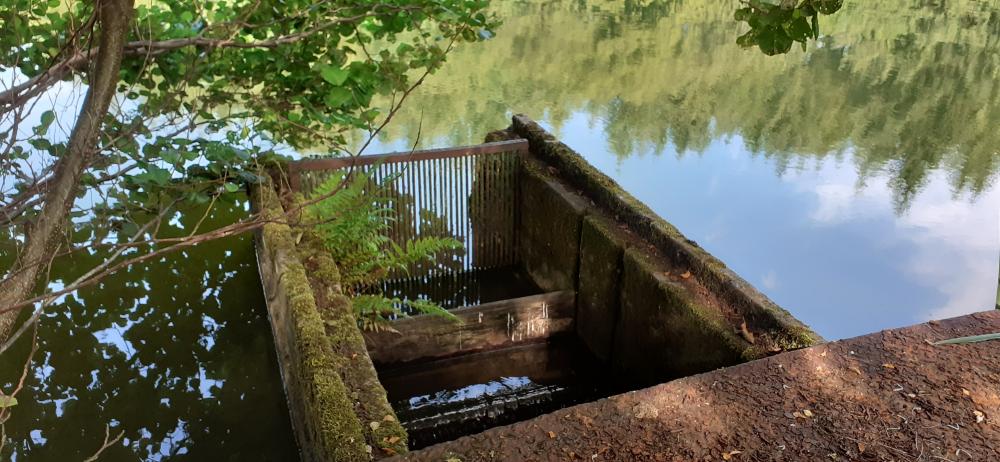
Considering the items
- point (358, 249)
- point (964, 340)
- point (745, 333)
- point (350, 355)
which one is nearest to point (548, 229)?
point (358, 249)

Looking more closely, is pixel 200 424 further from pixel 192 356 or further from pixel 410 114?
pixel 410 114

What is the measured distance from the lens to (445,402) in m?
5.79

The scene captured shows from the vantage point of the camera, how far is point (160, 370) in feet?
19.5

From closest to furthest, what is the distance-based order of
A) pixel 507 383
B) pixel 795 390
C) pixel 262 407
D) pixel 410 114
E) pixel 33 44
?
pixel 795 390, pixel 33 44, pixel 262 407, pixel 507 383, pixel 410 114

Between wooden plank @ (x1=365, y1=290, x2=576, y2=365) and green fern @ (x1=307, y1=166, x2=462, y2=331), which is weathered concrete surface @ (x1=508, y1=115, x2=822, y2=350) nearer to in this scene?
wooden plank @ (x1=365, y1=290, x2=576, y2=365)

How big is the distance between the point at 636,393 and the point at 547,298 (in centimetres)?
333

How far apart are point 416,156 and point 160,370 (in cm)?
278

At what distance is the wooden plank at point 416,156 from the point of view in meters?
6.30

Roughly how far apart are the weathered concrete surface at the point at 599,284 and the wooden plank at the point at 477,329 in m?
0.20

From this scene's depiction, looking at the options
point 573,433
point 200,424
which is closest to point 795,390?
point 573,433

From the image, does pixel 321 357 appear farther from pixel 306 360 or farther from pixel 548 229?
pixel 548 229

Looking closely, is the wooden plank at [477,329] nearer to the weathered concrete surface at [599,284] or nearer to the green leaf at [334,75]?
the weathered concrete surface at [599,284]

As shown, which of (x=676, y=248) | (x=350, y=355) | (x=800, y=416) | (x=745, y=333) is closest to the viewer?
(x=800, y=416)

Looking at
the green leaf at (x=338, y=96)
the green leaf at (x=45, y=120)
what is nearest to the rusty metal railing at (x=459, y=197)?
the green leaf at (x=338, y=96)
